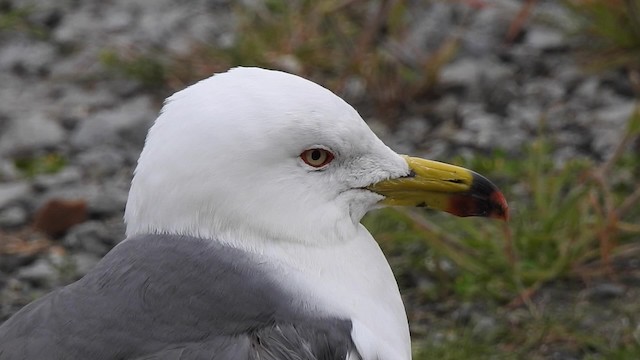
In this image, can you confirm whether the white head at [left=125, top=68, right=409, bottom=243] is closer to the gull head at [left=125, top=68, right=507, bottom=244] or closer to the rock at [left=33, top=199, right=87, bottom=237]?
the gull head at [left=125, top=68, right=507, bottom=244]

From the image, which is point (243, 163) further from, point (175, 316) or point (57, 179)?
point (57, 179)

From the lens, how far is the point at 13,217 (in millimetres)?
4969

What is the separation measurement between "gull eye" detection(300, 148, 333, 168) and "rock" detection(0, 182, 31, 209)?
7.79 feet

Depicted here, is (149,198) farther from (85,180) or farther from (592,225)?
(85,180)

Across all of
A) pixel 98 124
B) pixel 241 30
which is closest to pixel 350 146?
pixel 98 124

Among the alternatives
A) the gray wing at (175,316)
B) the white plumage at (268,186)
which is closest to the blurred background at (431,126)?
the white plumage at (268,186)

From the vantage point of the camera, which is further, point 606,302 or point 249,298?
point 606,302

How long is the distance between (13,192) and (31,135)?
22.2 inches

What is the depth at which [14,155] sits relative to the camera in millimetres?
5512

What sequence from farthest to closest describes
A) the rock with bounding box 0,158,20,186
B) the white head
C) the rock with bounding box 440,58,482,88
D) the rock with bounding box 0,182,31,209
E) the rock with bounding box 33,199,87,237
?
1. the rock with bounding box 440,58,482,88
2. the rock with bounding box 0,158,20,186
3. the rock with bounding box 0,182,31,209
4. the rock with bounding box 33,199,87,237
5. the white head

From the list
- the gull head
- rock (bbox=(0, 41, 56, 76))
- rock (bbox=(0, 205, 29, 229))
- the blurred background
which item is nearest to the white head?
the gull head

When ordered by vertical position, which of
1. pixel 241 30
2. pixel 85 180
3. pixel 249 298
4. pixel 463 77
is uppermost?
pixel 241 30

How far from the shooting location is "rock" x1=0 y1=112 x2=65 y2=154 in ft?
18.2

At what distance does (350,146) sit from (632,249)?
173 centimetres
